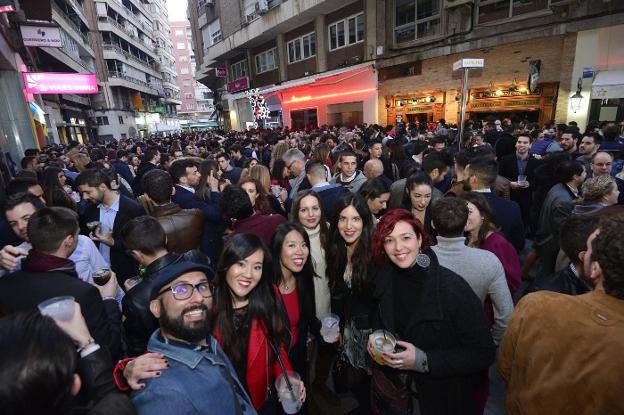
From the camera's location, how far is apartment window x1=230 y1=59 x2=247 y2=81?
Result: 30.4 metres

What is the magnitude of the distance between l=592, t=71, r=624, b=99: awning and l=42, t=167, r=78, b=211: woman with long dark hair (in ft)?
52.0

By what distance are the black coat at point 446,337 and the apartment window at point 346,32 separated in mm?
19202

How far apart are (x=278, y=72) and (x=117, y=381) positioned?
1052 inches

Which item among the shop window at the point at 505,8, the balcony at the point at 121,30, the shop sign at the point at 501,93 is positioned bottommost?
the shop sign at the point at 501,93

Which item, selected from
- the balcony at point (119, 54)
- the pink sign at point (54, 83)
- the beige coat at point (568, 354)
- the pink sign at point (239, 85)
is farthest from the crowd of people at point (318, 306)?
the balcony at point (119, 54)

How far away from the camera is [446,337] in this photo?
183 cm

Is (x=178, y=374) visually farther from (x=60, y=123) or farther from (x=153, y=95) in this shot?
(x=153, y=95)

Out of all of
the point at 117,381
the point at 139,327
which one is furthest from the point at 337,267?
the point at 117,381

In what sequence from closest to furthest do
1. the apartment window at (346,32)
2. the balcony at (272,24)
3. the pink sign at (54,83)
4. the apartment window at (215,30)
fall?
the pink sign at (54,83) → the apartment window at (346,32) → the balcony at (272,24) → the apartment window at (215,30)

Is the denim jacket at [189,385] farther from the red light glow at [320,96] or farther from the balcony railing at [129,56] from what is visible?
the balcony railing at [129,56]

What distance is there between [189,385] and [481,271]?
6.32 feet

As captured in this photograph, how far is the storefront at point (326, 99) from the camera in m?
18.1

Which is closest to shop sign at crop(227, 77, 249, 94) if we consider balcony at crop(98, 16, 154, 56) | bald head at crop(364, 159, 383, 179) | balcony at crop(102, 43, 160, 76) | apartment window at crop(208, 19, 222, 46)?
apartment window at crop(208, 19, 222, 46)

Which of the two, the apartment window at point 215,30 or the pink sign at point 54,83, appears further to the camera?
the apartment window at point 215,30
